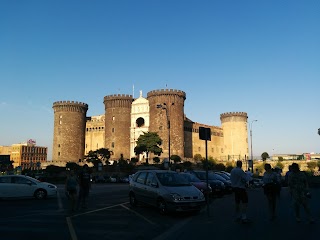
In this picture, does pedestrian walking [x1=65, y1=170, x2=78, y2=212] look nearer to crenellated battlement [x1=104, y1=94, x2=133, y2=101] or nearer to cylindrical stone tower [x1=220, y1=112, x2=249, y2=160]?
crenellated battlement [x1=104, y1=94, x2=133, y2=101]

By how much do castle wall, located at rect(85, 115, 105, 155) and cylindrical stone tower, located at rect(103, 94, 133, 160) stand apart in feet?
23.3

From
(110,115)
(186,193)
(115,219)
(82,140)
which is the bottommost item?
(115,219)

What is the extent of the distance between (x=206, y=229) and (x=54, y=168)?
61835 millimetres

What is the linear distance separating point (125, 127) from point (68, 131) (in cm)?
1471

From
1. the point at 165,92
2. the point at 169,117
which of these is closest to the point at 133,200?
the point at 169,117

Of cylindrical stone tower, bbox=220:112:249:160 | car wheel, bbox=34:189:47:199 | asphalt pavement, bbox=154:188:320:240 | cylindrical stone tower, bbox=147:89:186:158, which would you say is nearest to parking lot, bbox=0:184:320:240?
asphalt pavement, bbox=154:188:320:240

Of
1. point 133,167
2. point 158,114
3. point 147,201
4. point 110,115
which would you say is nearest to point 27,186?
point 147,201

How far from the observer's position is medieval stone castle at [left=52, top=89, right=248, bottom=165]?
76250mm

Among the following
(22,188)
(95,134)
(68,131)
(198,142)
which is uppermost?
(68,131)

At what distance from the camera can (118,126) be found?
81.7m

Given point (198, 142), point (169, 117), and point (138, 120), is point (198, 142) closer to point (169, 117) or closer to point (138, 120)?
point (138, 120)

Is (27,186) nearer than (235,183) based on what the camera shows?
No

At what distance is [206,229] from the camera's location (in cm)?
950

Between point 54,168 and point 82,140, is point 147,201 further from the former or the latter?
point 82,140
